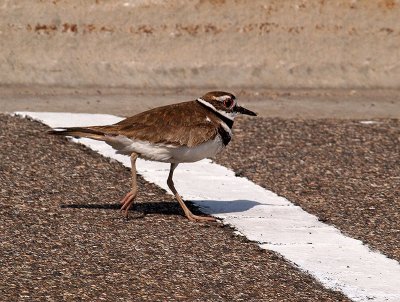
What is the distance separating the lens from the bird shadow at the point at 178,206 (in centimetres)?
1005

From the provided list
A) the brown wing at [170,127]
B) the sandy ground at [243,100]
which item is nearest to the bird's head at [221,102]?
the brown wing at [170,127]

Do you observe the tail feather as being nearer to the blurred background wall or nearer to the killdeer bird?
the killdeer bird

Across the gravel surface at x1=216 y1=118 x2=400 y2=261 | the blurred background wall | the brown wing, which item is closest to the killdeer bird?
the brown wing

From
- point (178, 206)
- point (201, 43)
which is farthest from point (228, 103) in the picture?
point (201, 43)

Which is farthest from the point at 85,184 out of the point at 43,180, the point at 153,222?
the point at 153,222

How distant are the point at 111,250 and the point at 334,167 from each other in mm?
3820

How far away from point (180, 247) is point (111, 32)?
307 inches

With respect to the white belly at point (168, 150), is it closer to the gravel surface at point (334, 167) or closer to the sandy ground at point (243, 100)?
the gravel surface at point (334, 167)

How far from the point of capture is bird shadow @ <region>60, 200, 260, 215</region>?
33.0ft

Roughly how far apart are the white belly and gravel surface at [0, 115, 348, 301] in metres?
0.54

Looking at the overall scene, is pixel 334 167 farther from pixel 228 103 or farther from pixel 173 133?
pixel 173 133

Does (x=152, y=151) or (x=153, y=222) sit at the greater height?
(x=152, y=151)

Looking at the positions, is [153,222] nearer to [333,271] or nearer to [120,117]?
[333,271]

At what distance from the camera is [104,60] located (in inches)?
634
